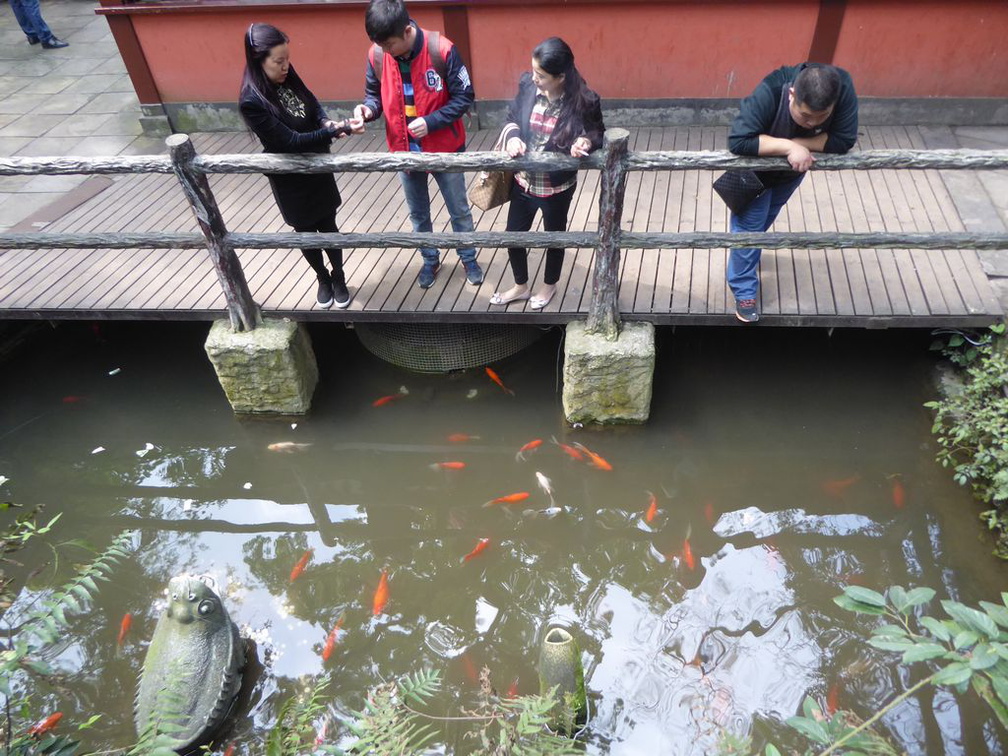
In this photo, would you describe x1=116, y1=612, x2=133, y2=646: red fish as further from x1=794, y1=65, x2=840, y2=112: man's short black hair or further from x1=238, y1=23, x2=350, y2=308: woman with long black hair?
x1=794, y1=65, x2=840, y2=112: man's short black hair

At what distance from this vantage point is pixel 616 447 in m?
4.54

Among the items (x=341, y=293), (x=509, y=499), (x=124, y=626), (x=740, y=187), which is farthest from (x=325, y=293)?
(x=740, y=187)

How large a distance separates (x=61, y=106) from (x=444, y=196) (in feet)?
19.9

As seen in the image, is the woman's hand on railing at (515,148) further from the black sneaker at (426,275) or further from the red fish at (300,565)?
the red fish at (300,565)

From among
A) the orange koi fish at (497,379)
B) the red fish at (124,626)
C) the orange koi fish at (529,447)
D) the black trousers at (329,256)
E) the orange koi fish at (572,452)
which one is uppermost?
the black trousers at (329,256)

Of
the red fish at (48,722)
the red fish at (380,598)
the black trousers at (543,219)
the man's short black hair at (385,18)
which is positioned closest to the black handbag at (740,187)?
the black trousers at (543,219)

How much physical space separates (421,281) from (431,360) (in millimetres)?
621

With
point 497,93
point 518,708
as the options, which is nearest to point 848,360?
point 518,708

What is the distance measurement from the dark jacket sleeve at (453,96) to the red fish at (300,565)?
2486mm

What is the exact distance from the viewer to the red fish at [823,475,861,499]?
13.8ft

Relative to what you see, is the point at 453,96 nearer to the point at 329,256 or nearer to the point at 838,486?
the point at 329,256

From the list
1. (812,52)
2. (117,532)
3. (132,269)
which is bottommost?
(117,532)

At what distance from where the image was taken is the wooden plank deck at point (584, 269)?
14.2 ft

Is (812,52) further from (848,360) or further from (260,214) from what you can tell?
(260,214)
